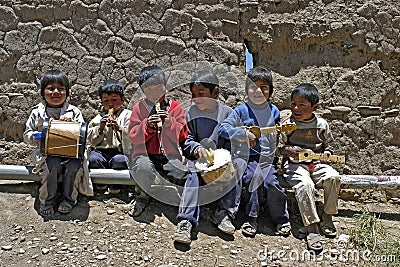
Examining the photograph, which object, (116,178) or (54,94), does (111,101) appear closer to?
(54,94)

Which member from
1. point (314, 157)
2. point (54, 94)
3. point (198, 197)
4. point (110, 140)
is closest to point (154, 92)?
point (110, 140)

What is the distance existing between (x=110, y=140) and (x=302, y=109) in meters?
1.47

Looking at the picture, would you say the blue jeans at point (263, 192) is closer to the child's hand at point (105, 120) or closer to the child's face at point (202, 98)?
the child's face at point (202, 98)

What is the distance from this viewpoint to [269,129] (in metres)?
3.57

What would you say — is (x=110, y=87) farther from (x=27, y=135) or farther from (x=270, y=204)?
(x=270, y=204)

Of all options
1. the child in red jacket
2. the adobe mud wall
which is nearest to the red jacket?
the child in red jacket

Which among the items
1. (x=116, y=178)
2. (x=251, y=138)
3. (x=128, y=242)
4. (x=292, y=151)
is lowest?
(x=128, y=242)

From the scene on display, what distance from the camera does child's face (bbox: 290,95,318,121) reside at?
3709 millimetres

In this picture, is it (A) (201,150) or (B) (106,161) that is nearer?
(A) (201,150)

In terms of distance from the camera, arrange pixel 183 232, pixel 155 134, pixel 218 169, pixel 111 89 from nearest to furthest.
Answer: pixel 183 232 → pixel 218 169 → pixel 155 134 → pixel 111 89

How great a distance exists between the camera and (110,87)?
3.91 metres

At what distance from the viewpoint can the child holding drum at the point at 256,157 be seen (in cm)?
348

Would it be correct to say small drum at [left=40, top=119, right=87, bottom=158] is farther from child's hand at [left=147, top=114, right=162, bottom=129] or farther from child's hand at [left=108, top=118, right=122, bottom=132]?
child's hand at [left=147, top=114, right=162, bottom=129]

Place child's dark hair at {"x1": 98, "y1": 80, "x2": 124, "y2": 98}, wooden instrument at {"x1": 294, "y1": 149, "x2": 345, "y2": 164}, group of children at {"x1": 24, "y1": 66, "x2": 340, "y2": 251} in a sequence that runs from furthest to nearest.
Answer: child's dark hair at {"x1": 98, "y1": 80, "x2": 124, "y2": 98} < wooden instrument at {"x1": 294, "y1": 149, "x2": 345, "y2": 164} < group of children at {"x1": 24, "y1": 66, "x2": 340, "y2": 251}
